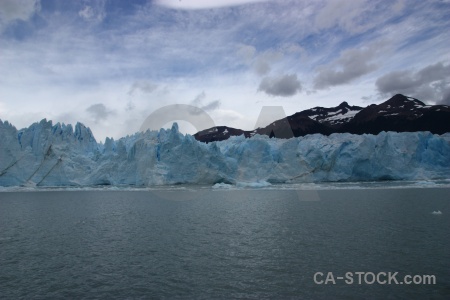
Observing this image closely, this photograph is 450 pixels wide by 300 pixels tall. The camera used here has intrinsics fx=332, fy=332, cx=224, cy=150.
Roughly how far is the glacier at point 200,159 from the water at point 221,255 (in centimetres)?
2600

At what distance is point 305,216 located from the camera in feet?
65.6

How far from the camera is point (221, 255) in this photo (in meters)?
11.5

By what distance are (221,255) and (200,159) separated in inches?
1353

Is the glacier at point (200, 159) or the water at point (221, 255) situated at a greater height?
the glacier at point (200, 159)

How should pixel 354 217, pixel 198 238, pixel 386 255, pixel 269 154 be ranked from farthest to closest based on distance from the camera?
pixel 269 154
pixel 354 217
pixel 198 238
pixel 386 255

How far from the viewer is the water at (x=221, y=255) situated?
8.41 m

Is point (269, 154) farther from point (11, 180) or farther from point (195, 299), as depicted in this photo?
point (195, 299)

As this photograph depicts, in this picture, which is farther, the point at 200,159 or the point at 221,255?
the point at 200,159

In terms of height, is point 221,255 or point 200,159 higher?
point 200,159

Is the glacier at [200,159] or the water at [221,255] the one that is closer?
the water at [221,255]

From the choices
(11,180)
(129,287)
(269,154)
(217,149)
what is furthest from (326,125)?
(129,287)

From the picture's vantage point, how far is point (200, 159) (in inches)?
1797

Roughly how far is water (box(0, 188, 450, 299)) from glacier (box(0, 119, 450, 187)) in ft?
85.3

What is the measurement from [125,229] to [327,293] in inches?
446
